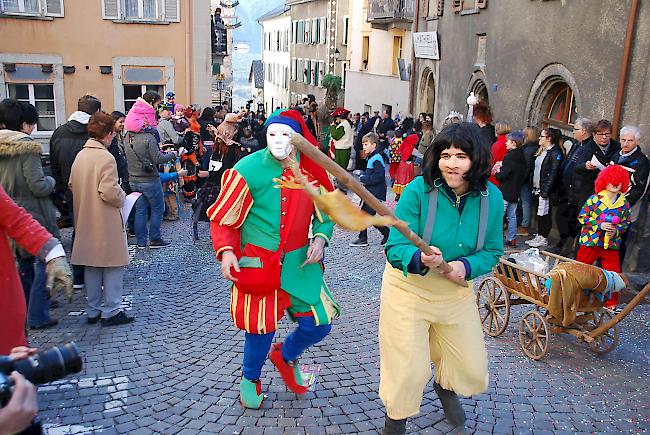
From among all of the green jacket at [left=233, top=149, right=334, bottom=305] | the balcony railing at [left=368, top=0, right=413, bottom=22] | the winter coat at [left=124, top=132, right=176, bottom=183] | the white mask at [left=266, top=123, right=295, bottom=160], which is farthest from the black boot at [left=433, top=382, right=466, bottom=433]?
the balcony railing at [left=368, top=0, right=413, bottom=22]

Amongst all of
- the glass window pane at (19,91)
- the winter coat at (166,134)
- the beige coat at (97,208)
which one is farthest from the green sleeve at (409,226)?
the glass window pane at (19,91)

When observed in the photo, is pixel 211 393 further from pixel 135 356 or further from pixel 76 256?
pixel 76 256

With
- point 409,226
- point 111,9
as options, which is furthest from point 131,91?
point 409,226

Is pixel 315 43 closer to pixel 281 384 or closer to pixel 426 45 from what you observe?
pixel 426 45

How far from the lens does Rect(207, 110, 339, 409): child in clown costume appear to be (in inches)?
147

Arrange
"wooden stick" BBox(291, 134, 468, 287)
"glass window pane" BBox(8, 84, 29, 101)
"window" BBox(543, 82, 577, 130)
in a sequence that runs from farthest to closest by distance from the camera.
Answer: "glass window pane" BBox(8, 84, 29, 101) → "window" BBox(543, 82, 577, 130) → "wooden stick" BBox(291, 134, 468, 287)

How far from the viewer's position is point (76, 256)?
535cm

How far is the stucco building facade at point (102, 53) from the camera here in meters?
17.0

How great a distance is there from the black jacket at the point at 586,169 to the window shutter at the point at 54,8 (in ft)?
48.9

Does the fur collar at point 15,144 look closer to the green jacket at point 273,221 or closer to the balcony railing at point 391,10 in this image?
the green jacket at point 273,221

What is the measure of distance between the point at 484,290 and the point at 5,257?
4.93 m

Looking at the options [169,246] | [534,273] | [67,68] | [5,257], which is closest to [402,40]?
[67,68]

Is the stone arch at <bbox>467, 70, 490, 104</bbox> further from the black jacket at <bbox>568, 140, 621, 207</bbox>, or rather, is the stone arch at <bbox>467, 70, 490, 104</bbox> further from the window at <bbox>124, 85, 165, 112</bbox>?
the window at <bbox>124, 85, 165, 112</bbox>

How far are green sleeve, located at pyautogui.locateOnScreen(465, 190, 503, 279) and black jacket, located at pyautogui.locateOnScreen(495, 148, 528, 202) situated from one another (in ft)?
18.9
